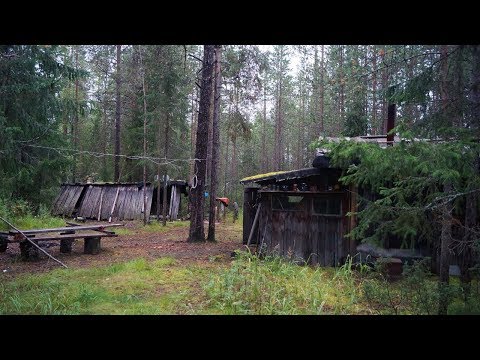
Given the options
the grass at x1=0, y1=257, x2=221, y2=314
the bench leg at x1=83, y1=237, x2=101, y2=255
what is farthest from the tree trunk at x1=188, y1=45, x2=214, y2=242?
the grass at x1=0, y1=257, x2=221, y2=314

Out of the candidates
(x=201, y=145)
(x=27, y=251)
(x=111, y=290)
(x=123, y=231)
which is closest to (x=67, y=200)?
(x=123, y=231)

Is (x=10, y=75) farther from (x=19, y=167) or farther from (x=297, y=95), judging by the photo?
(x=297, y=95)

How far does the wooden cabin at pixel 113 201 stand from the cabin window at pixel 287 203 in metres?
11.2

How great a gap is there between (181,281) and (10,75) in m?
5.60

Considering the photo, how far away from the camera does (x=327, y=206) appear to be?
991 cm

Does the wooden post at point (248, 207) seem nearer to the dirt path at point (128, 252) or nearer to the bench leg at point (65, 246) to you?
the dirt path at point (128, 252)

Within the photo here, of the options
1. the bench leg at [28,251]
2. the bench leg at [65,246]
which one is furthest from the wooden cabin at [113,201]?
the bench leg at [28,251]

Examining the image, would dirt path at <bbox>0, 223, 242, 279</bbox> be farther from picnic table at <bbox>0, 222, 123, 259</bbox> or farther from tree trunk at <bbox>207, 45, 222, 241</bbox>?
tree trunk at <bbox>207, 45, 222, 241</bbox>

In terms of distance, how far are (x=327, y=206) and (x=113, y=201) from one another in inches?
582

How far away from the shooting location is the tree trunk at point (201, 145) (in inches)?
500

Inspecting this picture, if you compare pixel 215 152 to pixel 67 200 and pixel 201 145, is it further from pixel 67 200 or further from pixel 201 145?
pixel 67 200

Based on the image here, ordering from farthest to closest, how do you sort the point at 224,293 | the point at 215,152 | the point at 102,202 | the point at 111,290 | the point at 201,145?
1. the point at 102,202
2. the point at 215,152
3. the point at 201,145
4. the point at 111,290
5. the point at 224,293

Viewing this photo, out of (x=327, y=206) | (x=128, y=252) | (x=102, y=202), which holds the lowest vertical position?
(x=128, y=252)
